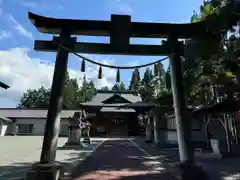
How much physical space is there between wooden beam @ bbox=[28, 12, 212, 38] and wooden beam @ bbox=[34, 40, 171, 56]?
0.41 m

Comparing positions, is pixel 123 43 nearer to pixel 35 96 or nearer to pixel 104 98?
pixel 104 98

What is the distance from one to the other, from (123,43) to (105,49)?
0.58m

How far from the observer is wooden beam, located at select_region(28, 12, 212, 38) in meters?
6.29

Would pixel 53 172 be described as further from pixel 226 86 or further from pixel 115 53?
pixel 226 86

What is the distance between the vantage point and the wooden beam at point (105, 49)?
20.8ft

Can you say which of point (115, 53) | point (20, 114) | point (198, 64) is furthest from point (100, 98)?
point (115, 53)

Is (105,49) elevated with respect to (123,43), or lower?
lower

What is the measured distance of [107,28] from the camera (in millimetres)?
6422

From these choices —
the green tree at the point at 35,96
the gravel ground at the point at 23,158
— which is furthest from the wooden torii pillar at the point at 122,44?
the green tree at the point at 35,96

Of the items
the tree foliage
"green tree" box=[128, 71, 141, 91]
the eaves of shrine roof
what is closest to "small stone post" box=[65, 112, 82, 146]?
"green tree" box=[128, 71, 141, 91]

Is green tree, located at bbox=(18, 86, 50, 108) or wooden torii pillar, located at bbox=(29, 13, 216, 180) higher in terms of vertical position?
green tree, located at bbox=(18, 86, 50, 108)

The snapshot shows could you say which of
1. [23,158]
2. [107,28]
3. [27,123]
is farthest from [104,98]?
[107,28]

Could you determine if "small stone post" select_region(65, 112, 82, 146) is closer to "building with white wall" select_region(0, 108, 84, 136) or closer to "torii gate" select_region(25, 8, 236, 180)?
"torii gate" select_region(25, 8, 236, 180)

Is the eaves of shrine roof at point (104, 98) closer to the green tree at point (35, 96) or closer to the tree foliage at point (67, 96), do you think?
the tree foliage at point (67, 96)
